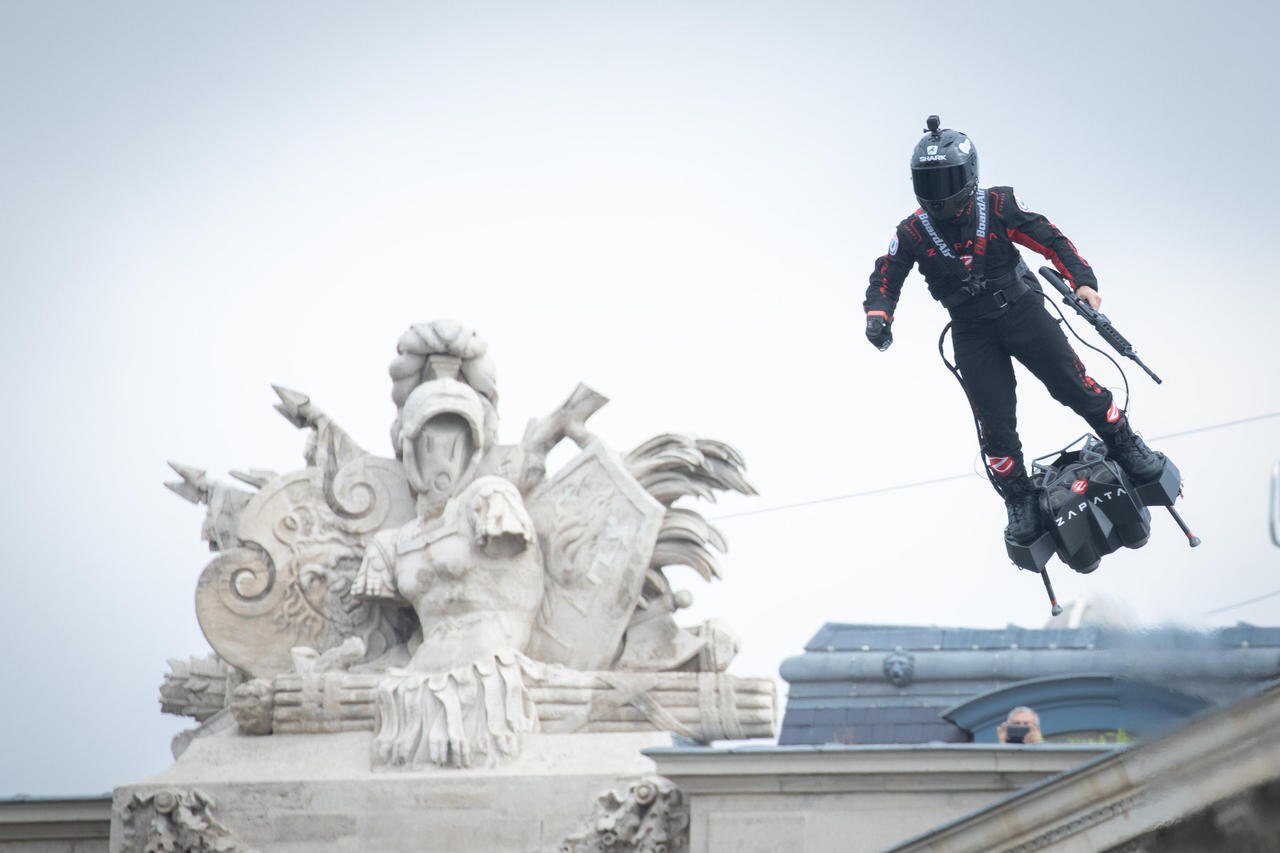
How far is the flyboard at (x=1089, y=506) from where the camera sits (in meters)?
20.5

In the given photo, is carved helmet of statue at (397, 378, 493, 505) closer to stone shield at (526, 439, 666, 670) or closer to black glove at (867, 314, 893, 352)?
stone shield at (526, 439, 666, 670)

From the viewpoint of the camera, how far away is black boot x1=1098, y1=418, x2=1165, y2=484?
20.6 metres

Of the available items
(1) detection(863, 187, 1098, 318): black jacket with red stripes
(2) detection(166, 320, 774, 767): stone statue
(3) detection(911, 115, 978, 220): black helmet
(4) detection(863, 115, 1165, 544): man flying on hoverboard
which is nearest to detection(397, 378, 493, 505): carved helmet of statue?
(2) detection(166, 320, 774, 767): stone statue

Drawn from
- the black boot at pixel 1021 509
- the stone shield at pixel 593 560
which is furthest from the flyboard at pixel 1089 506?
the stone shield at pixel 593 560

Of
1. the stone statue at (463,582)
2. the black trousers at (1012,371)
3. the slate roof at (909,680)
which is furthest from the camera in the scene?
the slate roof at (909,680)

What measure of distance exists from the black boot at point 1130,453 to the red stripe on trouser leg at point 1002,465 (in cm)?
65

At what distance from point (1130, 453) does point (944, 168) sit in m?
2.23

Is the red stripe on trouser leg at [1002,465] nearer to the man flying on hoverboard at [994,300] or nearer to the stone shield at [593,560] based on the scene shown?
the man flying on hoverboard at [994,300]

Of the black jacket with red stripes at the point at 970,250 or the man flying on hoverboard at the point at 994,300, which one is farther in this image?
the black jacket with red stripes at the point at 970,250

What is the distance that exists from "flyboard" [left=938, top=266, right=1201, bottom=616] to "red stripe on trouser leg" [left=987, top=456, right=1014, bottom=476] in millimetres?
218

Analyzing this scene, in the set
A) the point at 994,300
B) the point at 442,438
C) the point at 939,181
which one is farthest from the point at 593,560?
the point at 939,181

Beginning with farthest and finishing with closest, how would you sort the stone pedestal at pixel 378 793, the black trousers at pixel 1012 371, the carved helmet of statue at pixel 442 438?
the carved helmet of statue at pixel 442 438, the stone pedestal at pixel 378 793, the black trousers at pixel 1012 371

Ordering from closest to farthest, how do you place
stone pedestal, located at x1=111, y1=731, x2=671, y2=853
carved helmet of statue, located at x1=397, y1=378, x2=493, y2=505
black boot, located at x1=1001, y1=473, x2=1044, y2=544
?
1. black boot, located at x1=1001, y1=473, x2=1044, y2=544
2. stone pedestal, located at x1=111, y1=731, x2=671, y2=853
3. carved helmet of statue, located at x1=397, y1=378, x2=493, y2=505

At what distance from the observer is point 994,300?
2086cm
